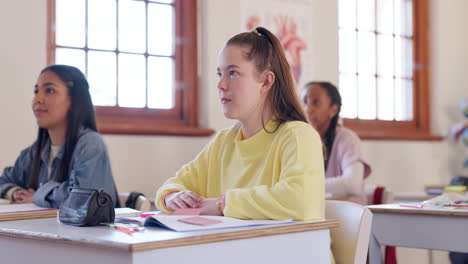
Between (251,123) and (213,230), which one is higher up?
(251,123)

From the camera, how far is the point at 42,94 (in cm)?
285

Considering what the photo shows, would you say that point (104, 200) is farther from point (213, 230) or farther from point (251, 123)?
Answer: point (251, 123)

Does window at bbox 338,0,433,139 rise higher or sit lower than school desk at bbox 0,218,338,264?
higher

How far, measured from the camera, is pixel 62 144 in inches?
111

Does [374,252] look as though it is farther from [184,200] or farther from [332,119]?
Result: [332,119]

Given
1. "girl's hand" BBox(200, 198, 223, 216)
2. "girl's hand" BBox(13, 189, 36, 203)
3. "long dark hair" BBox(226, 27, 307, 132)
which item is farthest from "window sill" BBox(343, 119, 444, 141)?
"girl's hand" BBox(200, 198, 223, 216)

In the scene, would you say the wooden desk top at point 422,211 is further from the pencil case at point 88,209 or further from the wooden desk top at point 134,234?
the pencil case at point 88,209

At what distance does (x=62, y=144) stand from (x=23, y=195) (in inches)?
10.5

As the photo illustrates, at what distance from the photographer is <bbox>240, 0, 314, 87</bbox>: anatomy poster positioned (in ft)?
14.5

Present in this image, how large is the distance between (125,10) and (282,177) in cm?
238

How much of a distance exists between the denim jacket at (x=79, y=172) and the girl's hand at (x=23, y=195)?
6 centimetres

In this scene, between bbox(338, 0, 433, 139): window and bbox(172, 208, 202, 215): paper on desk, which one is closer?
bbox(172, 208, 202, 215): paper on desk

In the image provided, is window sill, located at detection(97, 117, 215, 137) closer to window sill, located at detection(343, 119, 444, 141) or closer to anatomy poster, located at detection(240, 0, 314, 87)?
anatomy poster, located at detection(240, 0, 314, 87)

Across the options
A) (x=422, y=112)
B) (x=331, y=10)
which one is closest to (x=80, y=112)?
(x=331, y=10)
